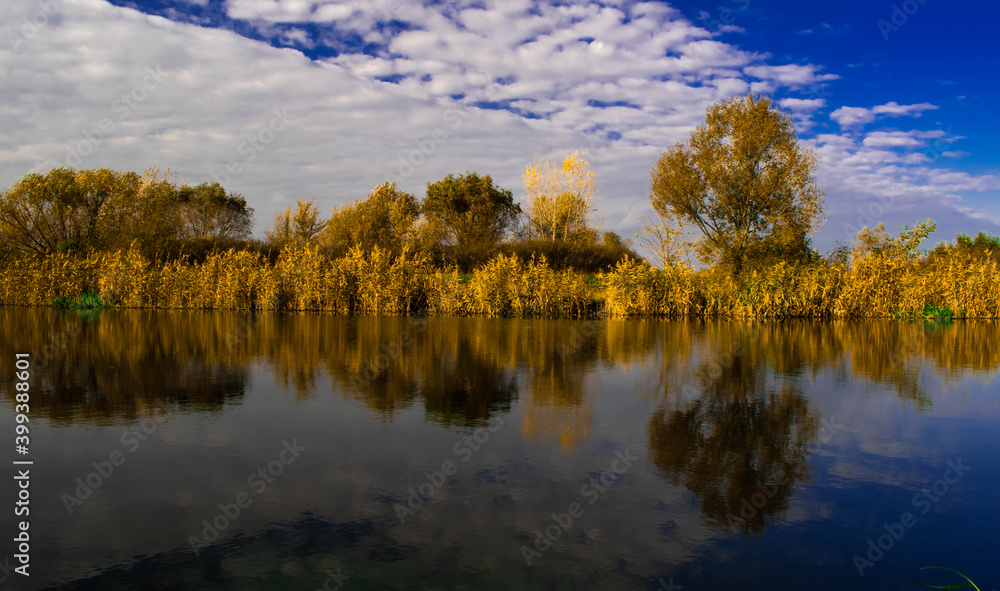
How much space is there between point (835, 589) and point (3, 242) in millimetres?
45593

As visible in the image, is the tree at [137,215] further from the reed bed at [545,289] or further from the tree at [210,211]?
the reed bed at [545,289]

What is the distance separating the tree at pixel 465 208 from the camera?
5672cm

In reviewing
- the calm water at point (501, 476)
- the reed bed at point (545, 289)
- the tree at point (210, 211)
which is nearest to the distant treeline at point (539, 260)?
the reed bed at point (545, 289)

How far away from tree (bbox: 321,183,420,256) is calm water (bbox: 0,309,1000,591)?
38.7 metres

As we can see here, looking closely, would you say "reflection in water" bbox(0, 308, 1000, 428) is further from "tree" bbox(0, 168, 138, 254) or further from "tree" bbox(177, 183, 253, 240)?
"tree" bbox(177, 183, 253, 240)

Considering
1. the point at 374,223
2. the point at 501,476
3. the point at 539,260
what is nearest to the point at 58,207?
the point at 374,223

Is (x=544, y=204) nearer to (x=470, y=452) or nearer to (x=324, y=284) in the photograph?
(x=324, y=284)

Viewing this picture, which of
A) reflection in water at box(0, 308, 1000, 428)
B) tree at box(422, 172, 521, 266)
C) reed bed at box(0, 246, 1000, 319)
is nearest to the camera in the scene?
reflection in water at box(0, 308, 1000, 428)

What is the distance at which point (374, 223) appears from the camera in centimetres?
5019

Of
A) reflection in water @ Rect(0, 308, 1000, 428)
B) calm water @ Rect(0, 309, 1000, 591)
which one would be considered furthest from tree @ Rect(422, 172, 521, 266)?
calm water @ Rect(0, 309, 1000, 591)

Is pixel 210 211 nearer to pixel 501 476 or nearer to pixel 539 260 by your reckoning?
pixel 539 260

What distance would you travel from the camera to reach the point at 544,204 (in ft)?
172

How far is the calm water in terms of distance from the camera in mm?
3035

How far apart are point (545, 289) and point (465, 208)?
36.7m
